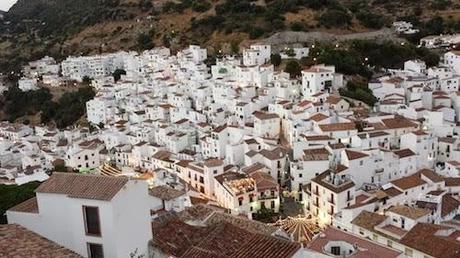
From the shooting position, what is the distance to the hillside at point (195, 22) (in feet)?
201

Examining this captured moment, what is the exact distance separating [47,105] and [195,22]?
21.2 metres

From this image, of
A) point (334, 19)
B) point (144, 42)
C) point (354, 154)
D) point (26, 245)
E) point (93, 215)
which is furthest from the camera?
point (144, 42)

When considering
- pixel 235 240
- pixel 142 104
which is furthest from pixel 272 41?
pixel 235 240

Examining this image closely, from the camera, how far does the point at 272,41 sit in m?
57.2

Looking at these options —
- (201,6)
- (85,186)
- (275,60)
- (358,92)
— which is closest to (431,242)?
(85,186)

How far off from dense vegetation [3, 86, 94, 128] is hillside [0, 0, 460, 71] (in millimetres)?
13582

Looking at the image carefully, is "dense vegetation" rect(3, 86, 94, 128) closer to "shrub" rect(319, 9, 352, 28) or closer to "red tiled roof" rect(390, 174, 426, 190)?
"shrub" rect(319, 9, 352, 28)

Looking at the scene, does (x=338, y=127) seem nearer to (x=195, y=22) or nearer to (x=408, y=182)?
(x=408, y=182)

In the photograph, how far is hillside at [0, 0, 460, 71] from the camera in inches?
2406

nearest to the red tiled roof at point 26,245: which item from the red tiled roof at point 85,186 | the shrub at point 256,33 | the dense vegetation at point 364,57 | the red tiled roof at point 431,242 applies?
the red tiled roof at point 85,186

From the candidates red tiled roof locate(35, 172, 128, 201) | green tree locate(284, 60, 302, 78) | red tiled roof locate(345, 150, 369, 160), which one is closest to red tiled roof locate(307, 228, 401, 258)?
red tiled roof locate(35, 172, 128, 201)

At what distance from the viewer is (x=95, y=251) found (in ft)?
31.6

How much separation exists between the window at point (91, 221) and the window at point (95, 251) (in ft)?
0.77

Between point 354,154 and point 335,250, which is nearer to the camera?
point 335,250
